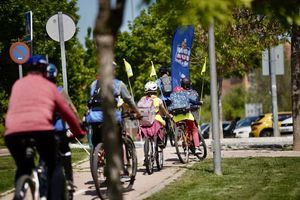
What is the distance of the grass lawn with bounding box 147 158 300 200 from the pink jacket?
2.80m

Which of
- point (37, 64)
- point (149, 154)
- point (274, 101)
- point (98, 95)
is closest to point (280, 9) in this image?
point (37, 64)

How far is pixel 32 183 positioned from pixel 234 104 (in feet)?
240

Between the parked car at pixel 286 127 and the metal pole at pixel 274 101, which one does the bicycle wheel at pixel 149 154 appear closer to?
the metal pole at pixel 274 101

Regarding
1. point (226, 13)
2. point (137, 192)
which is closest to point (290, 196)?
point (137, 192)

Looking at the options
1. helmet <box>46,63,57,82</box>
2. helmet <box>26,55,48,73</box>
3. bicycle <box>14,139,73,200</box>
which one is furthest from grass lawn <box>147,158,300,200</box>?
helmet <box>26,55,48,73</box>

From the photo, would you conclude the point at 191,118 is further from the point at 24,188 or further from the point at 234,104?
the point at 234,104

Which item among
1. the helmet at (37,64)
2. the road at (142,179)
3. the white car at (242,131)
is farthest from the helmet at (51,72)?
the white car at (242,131)

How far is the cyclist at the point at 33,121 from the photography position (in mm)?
6027

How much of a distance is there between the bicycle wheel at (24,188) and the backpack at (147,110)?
16.3 ft

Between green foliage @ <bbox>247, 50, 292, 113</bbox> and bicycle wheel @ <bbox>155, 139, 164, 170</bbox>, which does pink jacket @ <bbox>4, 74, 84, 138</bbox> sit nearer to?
bicycle wheel @ <bbox>155, 139, 164, 170</bbox>

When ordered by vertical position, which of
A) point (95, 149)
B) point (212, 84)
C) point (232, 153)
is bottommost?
point (232, 153)

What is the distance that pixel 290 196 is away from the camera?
8531 mm

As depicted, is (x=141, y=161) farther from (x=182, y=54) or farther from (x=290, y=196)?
(x=290, y=196)

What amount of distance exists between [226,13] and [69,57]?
114 ft
